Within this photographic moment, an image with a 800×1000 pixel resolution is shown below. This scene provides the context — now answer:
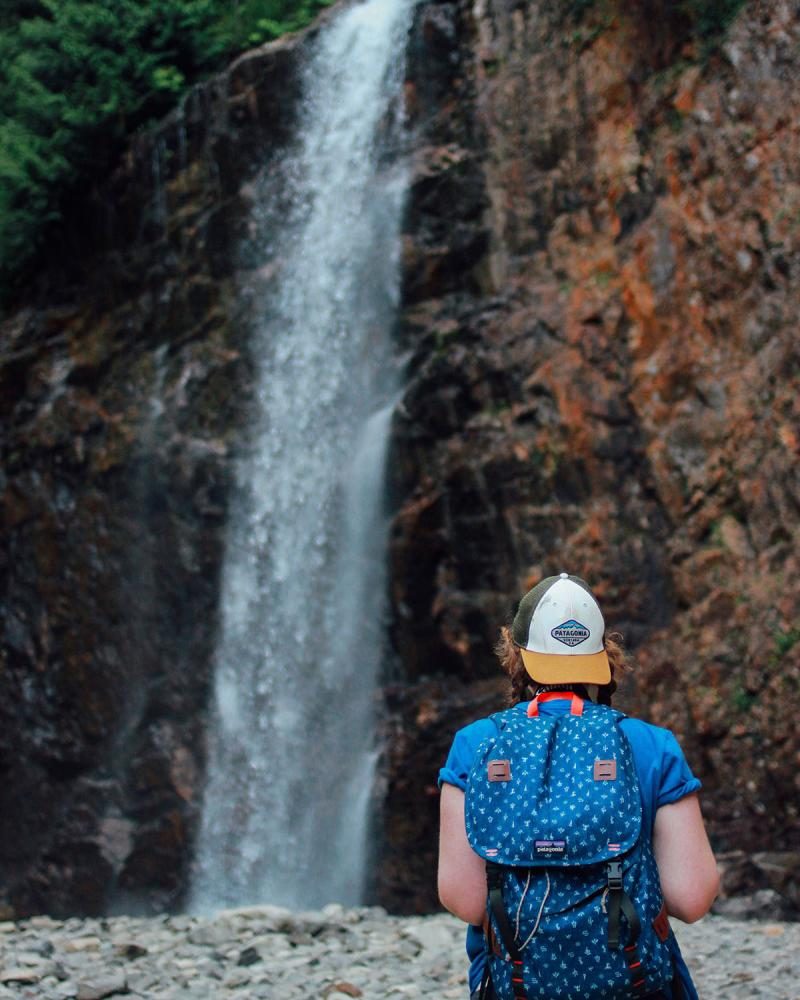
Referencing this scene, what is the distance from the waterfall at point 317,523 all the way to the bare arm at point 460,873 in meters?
7.92

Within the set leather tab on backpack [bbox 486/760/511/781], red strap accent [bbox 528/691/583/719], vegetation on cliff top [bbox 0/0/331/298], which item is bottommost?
leather tab on backpack [bbox 486/760/511/781]

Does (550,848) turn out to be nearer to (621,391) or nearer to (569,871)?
(569,871)

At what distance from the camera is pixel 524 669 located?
2260 mm

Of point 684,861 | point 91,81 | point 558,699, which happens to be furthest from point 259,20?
point 684,861

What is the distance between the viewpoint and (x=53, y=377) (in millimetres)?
13391

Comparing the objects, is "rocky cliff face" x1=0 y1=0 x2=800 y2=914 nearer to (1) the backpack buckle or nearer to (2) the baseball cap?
(2) the baseball cap

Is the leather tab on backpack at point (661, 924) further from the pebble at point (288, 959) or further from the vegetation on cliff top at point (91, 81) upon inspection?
the vegetation on cliff top at point (91, 81)

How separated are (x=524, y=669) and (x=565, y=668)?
0.39 ft

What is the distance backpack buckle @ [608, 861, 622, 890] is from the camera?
1.91 meters

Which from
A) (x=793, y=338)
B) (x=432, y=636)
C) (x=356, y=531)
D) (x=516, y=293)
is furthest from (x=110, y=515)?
(x=793, y=338)

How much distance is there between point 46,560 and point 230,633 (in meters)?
2.71

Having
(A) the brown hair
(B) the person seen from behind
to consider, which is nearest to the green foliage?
(A) the brown hair

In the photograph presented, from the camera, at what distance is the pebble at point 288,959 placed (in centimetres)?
538

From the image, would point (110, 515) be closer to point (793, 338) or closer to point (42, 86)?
point (42, 86)
